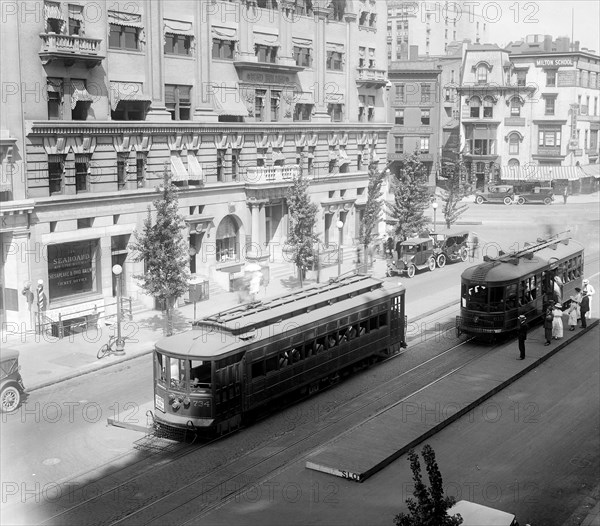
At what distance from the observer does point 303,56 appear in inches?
2019

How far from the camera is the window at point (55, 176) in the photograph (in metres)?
36.6

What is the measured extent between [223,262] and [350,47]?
1755 centimetres

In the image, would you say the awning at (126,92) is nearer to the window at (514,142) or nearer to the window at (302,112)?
the window at (302,112)

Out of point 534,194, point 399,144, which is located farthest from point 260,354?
point 399,144

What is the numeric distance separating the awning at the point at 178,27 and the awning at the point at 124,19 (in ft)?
5.90

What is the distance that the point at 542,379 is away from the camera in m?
29.3

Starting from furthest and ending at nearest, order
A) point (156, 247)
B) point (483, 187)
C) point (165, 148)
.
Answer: point (483, 187) < point (165, 148) < point (156, 247)

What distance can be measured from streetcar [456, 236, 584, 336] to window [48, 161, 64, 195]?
655 inches

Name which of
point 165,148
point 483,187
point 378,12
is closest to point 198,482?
point 165,148

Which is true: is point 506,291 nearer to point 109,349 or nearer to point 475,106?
point 109,349

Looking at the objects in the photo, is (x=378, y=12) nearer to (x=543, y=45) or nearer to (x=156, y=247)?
(x=156, y=247)

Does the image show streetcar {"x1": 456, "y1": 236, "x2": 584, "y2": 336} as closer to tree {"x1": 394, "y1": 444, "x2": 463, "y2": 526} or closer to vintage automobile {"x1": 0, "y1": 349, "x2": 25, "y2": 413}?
vintage automobile {"x1": 0, "y1": 349, "x2": 25, "y2": 413}

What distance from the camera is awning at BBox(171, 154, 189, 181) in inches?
1642

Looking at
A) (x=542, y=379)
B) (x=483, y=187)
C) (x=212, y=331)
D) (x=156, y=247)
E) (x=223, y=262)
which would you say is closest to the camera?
(x=212, y=331)
